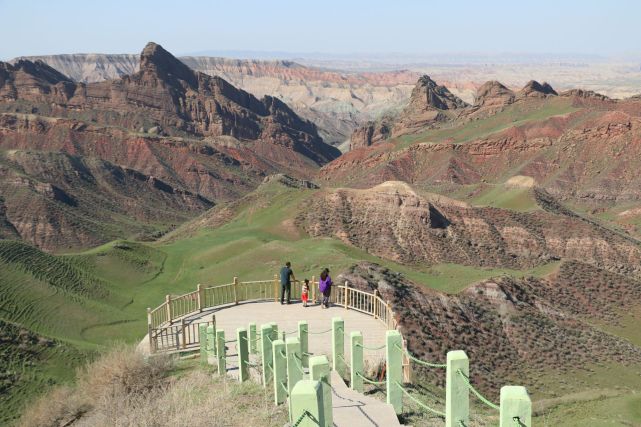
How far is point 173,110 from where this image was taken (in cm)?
16125

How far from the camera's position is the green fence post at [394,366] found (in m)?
10.6

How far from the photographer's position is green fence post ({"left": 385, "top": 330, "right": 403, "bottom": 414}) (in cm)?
1065

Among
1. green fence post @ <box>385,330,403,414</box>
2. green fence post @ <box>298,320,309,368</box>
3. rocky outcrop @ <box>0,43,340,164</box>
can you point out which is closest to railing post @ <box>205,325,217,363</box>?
green fence post @ <box>298,320,309,368</box>

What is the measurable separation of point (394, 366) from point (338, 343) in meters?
3.05

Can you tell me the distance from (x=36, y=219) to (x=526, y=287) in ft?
215

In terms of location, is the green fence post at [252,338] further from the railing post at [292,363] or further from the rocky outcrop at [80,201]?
the rocky outcrop at [80,201]

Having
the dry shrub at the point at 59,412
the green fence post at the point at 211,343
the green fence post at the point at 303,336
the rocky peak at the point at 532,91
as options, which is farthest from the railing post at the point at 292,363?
the rocky peak at the point at 532,91

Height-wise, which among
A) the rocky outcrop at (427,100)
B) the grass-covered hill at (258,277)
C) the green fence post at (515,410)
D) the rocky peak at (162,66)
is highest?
the rocky peak at (162,66)

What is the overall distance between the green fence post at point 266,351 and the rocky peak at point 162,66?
16116 cm

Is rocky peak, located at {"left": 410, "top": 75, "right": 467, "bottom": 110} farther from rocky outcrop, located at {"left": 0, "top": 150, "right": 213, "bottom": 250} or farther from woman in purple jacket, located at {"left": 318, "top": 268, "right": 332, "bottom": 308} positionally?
woman in purple jacket, located at {"left": 318, "top": 268, "right": 332, "bottom": 308}

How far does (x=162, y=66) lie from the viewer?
6585 inches

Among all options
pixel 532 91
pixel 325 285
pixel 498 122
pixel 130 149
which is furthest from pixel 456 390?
pixel 532 91

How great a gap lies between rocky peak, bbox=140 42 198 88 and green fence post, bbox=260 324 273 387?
161 m

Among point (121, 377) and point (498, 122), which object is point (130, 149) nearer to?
point (498, 122)
